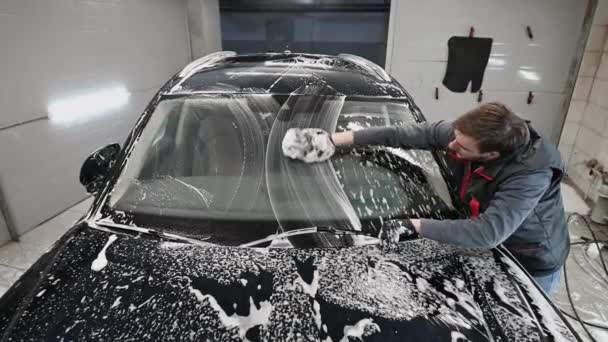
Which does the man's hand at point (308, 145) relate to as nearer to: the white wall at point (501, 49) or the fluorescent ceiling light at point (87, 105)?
the fluorescent ceiling light at point (87, 105)

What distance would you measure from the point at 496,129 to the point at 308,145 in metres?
0.69

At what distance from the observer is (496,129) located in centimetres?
116

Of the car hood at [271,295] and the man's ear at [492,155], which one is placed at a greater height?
the man's ear at [492,155]

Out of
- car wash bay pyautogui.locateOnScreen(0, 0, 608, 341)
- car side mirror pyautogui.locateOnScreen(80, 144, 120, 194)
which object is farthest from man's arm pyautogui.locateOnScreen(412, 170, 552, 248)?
car wash bay pyautogui.locateOnScreen(0, 0, 608, 341)

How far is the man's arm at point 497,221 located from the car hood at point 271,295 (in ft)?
0.22

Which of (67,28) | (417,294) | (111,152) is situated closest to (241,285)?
(417,294)

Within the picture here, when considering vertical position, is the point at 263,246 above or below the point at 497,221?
below

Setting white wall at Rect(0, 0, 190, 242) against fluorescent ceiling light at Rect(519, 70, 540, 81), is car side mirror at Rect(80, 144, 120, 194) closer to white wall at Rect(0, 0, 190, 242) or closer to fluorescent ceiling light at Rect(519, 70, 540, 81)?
white wall at Rect(0, 0, 190, 242)

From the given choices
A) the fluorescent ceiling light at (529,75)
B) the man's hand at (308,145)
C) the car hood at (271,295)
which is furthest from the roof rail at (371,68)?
the fluorescent ceiling light at (529,75)

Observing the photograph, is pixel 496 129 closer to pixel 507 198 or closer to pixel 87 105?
pixel 507 198

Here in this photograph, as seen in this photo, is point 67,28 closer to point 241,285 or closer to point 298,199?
point 298,199

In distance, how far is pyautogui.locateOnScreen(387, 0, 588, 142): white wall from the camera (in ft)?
12.8

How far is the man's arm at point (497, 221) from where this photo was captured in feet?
3.76

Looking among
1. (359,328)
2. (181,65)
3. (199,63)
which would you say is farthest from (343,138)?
(181,65)
